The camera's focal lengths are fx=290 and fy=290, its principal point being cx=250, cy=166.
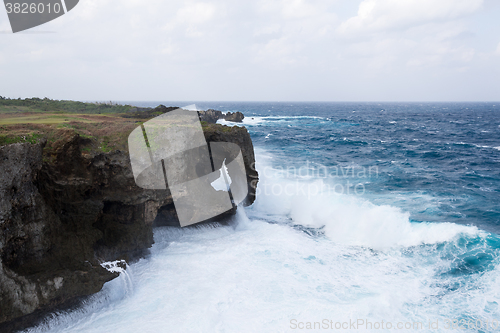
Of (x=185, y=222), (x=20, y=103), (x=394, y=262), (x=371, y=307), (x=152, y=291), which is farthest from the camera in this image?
(x=20, y=103)

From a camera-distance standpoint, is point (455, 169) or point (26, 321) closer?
point (26, 321)

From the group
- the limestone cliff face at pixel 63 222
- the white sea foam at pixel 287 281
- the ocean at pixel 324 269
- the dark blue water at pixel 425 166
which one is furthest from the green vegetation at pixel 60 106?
the dark blue water at pixel 425 166

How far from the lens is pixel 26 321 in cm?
918

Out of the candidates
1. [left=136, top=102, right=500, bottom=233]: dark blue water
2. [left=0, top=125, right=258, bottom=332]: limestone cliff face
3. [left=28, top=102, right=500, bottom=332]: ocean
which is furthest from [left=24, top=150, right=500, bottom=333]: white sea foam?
[left=136, top=102, right=500, bottom=233]: dark blue water

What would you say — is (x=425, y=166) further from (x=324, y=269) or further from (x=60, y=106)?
(x=60, y=106)

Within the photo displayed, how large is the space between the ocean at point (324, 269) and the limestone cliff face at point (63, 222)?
3.18ft

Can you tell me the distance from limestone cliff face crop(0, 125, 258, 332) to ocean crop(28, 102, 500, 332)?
0.97 metres

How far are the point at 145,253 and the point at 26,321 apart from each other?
484 cm

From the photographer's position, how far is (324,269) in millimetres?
12594

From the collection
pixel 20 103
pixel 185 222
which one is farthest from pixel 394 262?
pixel 20 103

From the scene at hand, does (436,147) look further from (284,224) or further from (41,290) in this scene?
(41,290)

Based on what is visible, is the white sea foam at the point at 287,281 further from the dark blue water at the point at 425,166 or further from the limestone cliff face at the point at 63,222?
the dark blue water at the point at 425,166

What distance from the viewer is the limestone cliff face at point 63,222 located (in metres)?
8.90

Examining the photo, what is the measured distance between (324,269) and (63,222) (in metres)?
10.6
